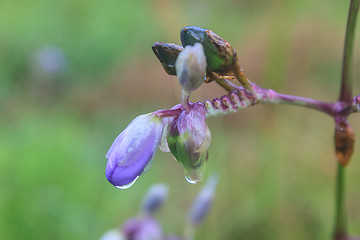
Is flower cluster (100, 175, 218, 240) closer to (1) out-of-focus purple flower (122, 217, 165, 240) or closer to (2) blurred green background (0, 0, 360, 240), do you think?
(1) out-of-focus purple flower (122, 217, 165, 240)

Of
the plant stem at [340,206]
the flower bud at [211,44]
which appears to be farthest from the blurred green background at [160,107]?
the flower bud at [211,44]

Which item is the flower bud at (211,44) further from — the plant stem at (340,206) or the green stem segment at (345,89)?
the plant stem at (340,206)

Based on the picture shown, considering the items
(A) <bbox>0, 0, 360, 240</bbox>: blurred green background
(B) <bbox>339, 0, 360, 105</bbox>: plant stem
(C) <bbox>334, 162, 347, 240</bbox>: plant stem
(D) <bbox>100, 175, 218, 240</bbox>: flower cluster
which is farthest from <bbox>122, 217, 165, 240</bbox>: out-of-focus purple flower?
(A) <bbox>0, 0, 360, 240</bbox>: blurred green background

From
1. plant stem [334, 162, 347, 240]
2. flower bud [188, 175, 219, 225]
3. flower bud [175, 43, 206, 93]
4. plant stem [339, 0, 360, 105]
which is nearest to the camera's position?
flower bud [175, 43, 206, 93]

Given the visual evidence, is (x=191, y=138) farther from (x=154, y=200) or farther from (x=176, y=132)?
(x=154, y=200)

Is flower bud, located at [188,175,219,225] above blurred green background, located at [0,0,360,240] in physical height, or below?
above

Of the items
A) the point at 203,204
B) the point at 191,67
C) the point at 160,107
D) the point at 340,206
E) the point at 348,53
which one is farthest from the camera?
the point at 160,107

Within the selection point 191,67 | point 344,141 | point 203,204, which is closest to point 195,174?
point 191,67
